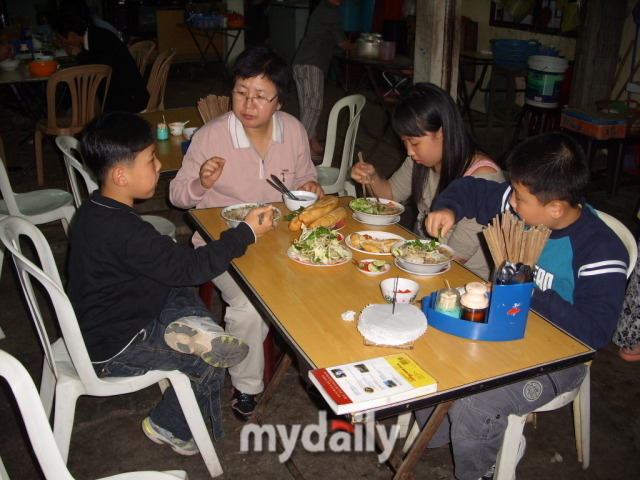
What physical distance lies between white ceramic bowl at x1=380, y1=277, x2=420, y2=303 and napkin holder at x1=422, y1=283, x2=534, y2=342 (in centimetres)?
14

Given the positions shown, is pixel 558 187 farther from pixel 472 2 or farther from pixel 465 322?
pixel 472 2

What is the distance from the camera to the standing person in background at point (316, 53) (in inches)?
239

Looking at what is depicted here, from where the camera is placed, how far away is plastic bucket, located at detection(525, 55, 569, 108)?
602cm

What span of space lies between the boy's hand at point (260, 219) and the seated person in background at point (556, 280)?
0.87 m

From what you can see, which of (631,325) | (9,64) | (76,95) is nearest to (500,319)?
(631,325)

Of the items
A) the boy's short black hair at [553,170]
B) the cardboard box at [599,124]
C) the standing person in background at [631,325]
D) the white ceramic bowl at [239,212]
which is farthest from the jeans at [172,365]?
the cardboard box at [599,124]

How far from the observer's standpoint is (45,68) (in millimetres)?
5180

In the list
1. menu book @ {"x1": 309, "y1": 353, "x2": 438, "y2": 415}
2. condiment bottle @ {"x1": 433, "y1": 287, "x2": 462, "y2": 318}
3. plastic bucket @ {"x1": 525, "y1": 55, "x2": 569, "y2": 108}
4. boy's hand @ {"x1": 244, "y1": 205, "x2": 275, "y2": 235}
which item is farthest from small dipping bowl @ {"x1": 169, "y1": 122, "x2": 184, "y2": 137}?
plastic bucket @ {"x1": 525, "y1": 55, "x2": 569, "y2": 108}

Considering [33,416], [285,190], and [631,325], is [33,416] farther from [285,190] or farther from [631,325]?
[631,325]

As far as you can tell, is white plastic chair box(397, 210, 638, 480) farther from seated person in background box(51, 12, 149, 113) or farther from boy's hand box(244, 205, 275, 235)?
seated person in background box(51, 12, 149, 113)

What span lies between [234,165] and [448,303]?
56.2 inches

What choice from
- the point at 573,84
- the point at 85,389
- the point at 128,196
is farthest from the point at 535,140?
the point at 573,84

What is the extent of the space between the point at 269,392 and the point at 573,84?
220 inches

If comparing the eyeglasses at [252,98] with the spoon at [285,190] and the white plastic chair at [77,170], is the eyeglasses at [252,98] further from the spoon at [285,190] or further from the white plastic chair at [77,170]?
the white plastic chair at [77,170]
